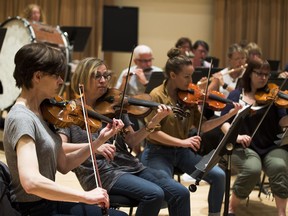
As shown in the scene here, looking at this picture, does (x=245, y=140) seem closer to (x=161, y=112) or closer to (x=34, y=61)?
(x=161, y=112)

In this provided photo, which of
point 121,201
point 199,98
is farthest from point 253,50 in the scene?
point 121,201

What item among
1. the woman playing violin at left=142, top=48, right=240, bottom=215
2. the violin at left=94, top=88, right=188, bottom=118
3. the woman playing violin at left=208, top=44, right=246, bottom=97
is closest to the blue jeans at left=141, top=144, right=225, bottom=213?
the woman playing violin at left=142, top=48, right=240, bottom=215

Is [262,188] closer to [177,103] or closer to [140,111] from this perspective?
[177,103]

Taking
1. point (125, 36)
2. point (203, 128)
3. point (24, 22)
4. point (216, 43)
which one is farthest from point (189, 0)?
point (203, 128)

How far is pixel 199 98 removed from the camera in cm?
301

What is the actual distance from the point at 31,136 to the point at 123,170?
0.85 m

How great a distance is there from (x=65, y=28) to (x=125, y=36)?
1410mm

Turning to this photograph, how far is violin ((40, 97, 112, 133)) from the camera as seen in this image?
6.48ft

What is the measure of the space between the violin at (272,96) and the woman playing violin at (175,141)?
333 millimetres

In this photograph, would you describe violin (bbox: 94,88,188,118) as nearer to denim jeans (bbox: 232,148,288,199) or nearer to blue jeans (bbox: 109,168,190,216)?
blue jeans (bbox: 109,168,190,216)

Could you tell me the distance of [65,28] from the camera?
237 inches

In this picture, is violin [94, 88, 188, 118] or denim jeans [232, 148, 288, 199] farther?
denim jeans [232, 148, 288, 199]

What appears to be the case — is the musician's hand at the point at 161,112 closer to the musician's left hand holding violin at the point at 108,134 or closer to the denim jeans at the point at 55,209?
the musician's left hand holding violin at the point at 108,134

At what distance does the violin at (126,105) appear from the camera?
2.57 meters
